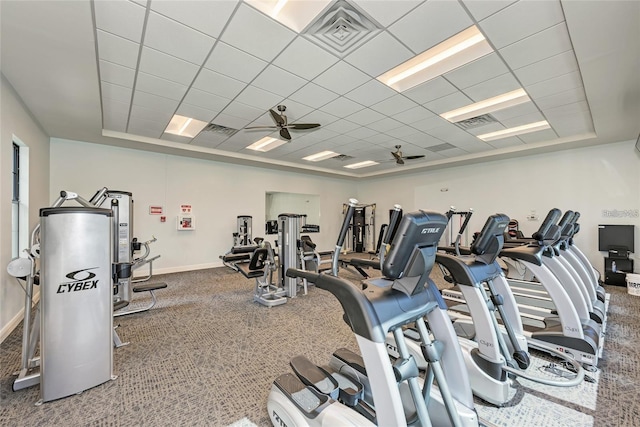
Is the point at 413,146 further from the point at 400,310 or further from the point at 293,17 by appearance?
the point at 400,310

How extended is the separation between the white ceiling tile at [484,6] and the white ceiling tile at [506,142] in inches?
162

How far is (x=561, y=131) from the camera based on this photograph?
501 centimetres

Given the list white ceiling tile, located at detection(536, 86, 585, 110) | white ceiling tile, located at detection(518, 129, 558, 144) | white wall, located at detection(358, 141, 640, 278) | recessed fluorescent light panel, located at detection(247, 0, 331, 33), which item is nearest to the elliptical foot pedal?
recessed fluorescent light panel, located at detection(247, 0, 331, 33)

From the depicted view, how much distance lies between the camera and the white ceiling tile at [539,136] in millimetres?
5095

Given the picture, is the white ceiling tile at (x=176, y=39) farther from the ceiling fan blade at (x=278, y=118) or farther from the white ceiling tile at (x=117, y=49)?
the ceiling fan blade at (x=278, y=118)

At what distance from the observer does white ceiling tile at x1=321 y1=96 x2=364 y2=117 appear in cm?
391

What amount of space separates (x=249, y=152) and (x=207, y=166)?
127 centimetres

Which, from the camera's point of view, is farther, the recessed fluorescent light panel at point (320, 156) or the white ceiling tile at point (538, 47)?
the recessed fluorescent light panel at point (320, 156)

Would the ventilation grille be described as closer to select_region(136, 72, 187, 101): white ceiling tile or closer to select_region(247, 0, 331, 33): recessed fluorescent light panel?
select_region(247, 0, 331, 33): recessed fluorescent light panel

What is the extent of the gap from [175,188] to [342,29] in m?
5.63

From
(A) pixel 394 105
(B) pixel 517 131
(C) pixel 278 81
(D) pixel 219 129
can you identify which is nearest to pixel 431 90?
(A) pixel 394 105

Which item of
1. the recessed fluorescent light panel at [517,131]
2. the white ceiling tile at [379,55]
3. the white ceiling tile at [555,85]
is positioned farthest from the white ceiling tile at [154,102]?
the recessed fluorescent light panel at [517,131]

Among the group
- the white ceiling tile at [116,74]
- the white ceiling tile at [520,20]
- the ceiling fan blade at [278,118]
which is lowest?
the ceiling fan blade at [278,118]

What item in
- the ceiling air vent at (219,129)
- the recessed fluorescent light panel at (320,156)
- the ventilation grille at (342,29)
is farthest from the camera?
the recessed fluorescent light panel at (320,156)
